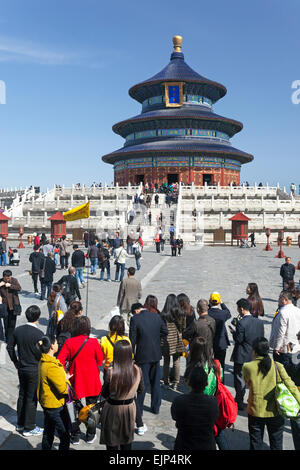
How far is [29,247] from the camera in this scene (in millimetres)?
31531

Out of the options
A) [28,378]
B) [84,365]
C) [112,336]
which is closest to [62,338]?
[28,378]

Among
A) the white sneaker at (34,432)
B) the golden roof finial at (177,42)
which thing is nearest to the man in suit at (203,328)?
the white sneaker at (34,432)

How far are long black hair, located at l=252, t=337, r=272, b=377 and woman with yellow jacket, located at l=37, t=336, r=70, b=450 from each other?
229 centimetres

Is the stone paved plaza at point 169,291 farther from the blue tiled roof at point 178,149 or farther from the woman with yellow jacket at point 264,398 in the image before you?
the blue tiled roof at point 178,149

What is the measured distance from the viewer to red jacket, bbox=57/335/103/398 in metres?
5.48

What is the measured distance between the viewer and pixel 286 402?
484cm

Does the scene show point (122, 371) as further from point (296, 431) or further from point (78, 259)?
point (78, 259)

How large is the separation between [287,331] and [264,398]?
7.26 feet

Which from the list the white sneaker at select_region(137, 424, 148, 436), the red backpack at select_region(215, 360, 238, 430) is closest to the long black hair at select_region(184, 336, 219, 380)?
the red backpack at select_region(215, 360, 238, 430)

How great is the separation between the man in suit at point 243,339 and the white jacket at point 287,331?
1.62 ft

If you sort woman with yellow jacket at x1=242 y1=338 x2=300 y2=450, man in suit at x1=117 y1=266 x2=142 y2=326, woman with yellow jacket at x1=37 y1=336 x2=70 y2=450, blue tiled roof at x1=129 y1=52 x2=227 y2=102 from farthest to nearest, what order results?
blue tiled roof at x1=129 y1=52 x2=227 y2=102, man in suit at x1=117 y1=266 x2=142 y2=326, woman with yellow jacket at x1=37 y1=336 x2=70 y2=450, woman with yellow jacket at x1=242 y1=338 x2=300 y2=450

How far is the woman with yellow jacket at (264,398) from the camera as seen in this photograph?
16.1ft

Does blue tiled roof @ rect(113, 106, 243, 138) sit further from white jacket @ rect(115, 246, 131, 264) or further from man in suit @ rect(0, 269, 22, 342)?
man in suit @ rect(0, 269, 22, 342)
